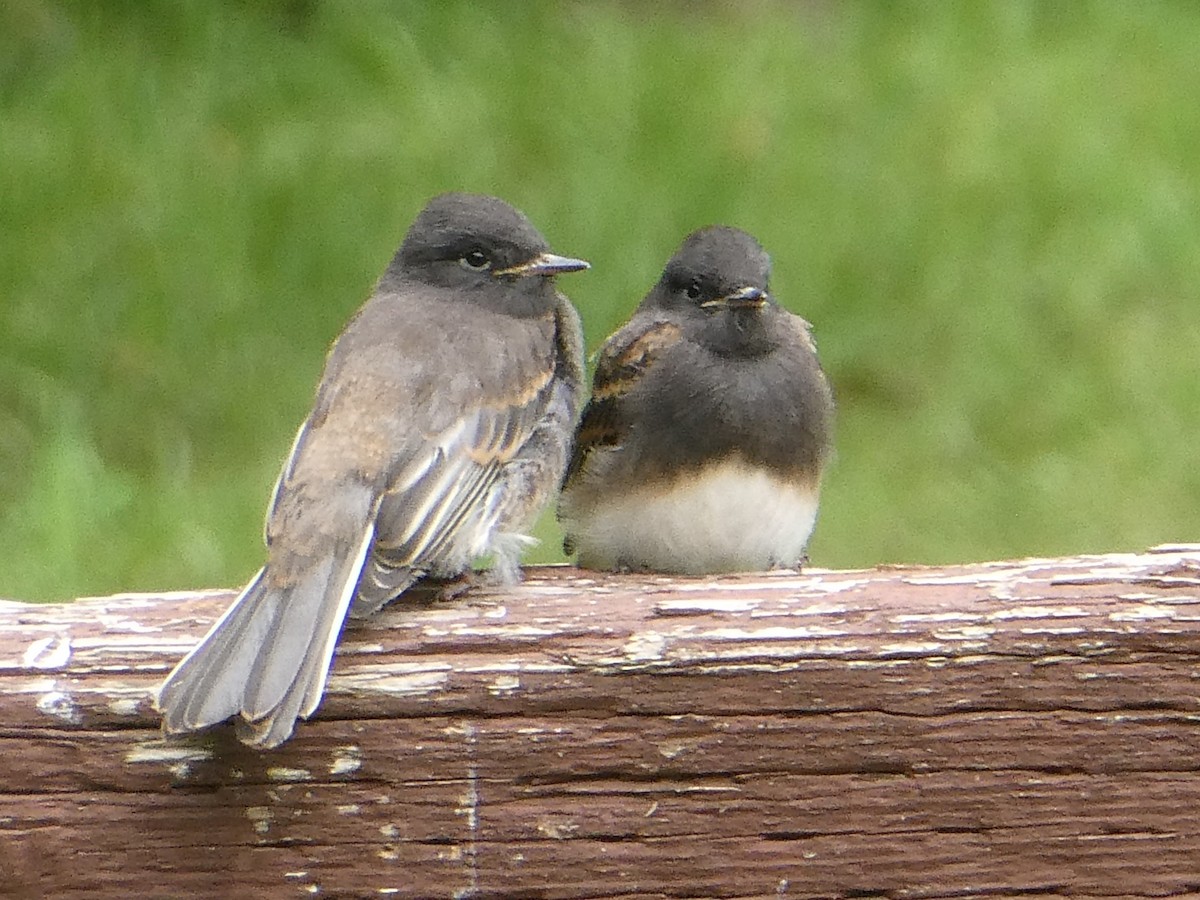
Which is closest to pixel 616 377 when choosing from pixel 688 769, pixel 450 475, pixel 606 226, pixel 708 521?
pixel 708 521

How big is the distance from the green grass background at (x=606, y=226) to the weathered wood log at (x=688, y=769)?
10.4 ft

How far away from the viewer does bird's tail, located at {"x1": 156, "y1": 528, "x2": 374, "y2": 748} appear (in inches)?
95.5

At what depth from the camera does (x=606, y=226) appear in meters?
7.53

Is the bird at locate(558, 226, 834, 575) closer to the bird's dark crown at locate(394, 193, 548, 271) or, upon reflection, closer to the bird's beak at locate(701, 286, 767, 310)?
the bird's beak at locate(701, 286, 767, 310)

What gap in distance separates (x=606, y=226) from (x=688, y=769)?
511 cm

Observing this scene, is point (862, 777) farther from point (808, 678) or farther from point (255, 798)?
point (255, 798)

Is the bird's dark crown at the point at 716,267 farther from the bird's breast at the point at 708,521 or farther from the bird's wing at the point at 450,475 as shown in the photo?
the bird's wing at the point at 450,475

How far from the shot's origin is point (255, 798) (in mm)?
2555

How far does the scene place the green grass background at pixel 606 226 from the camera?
21.7ft

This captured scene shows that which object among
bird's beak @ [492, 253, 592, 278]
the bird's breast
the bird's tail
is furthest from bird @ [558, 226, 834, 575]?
the bird's tail

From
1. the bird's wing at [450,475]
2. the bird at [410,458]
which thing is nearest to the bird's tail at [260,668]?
the bird at [410,458]

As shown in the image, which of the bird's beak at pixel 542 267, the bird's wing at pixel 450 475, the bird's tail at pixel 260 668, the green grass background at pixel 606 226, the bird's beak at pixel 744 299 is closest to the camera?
the bird's tail at pixel 260 668

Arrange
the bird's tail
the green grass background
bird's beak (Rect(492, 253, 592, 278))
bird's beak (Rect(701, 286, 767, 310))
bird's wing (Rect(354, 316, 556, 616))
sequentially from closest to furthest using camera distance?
the bird's tail
bird's wing (Rect(354, 316, 556, 616))
bird's beak (Rect(492, 253, 592, 278))
bird's beak (Rect(701, 286, 767, 310))
the green grass background

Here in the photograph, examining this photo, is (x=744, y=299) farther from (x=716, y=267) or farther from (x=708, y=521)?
(x=708, y=521)
